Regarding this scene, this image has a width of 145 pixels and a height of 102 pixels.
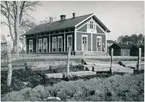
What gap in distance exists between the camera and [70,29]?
2652 centimetres

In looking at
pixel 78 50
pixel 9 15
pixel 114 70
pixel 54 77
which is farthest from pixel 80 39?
pixel 54 77

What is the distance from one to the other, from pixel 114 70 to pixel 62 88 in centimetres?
614

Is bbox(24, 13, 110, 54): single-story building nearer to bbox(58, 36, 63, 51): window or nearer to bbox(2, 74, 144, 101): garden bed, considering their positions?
bbox(58, 36, 63, 51): window

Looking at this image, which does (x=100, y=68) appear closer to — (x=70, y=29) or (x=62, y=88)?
(x=62, y=88)

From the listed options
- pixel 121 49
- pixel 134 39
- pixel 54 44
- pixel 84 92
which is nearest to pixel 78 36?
pixel 54 44

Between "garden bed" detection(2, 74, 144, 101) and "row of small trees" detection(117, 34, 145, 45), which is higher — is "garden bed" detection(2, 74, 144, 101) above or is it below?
below

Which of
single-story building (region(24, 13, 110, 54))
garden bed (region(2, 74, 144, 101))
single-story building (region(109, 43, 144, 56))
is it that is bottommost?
garden bed (region(2, 74, 144, 101))

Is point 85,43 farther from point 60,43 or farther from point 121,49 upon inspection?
point 121,49

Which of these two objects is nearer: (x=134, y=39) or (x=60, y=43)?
(x=60, y=43)

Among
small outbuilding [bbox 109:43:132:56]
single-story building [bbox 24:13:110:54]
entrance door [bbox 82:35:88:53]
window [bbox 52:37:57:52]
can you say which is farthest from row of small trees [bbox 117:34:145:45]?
entrance door [bbox 82:35:88:53]

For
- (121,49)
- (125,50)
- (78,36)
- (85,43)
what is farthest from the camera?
(125,50)

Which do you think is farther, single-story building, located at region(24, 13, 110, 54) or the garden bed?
single-story building, located at region(24, 13, 110, 54)

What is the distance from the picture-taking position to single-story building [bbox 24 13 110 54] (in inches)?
1029

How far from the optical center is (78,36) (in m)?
26.2
